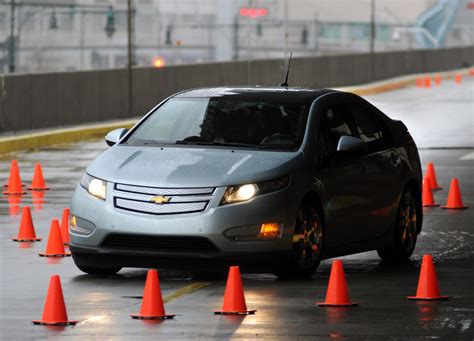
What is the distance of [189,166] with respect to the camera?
1181cm

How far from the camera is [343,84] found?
190 ft

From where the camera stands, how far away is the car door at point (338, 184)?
12.3 meters

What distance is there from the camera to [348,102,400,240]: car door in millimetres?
12922

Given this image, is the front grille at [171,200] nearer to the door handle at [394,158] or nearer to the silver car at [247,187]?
the silver car at [247,187]

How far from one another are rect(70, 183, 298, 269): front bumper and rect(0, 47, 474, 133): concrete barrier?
19.3 meters

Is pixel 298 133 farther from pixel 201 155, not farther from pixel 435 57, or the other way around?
pixel 435 57

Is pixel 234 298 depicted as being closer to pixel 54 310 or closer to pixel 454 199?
pixel 54 310

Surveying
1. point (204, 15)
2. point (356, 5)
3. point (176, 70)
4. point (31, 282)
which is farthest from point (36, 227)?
point (356, 5)

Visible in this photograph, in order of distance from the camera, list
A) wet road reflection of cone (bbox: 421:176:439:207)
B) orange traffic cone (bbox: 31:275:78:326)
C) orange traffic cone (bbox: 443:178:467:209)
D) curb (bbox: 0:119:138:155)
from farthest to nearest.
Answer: curb (bbox: 0:119:138:155)
wet road reflection of cone (bbox: 421:176:439:207)
orange traffic cone (bbox: 443:178:467:209)
orange traffic cone (bbox: 31:275:78:326)

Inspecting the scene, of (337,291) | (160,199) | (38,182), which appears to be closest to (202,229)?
(160,199)

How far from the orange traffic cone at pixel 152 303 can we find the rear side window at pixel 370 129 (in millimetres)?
3751

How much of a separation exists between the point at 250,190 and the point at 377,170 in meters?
1.84

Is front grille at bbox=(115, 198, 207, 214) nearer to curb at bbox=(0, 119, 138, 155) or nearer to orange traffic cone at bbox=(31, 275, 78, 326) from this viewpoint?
orange traffic cone at bbox=(31, 275, 78, 326)

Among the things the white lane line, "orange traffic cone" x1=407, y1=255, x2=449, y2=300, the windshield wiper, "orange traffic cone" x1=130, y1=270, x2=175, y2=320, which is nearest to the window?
the windshield wiper
